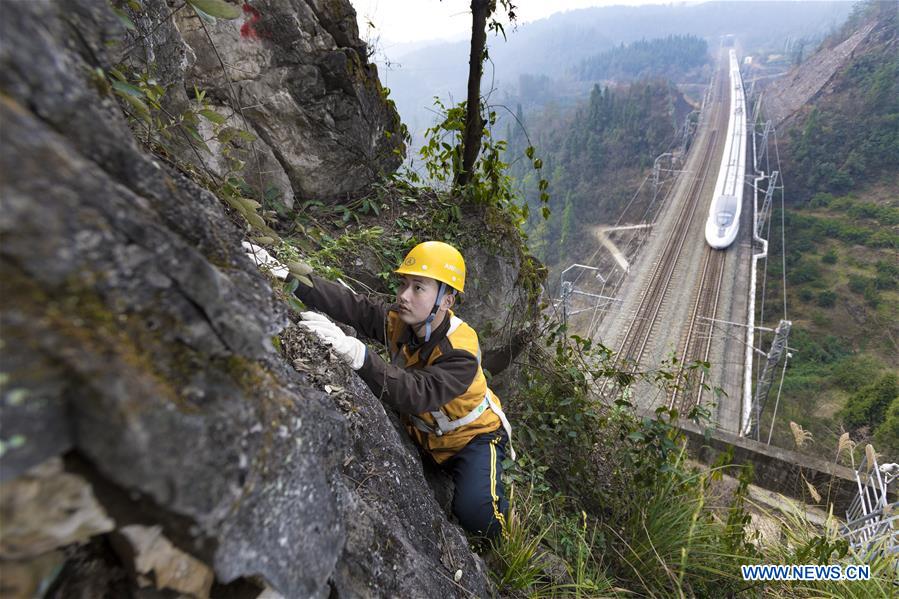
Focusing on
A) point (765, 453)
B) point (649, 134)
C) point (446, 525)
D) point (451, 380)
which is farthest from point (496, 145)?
point (649, 134)

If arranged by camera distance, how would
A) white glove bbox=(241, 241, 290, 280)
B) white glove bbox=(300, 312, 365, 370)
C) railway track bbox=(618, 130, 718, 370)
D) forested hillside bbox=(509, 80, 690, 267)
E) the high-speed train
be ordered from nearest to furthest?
white glove bbox=(241, 241, 290, 280)
white glove bbox=(300, 312, 365, 370)
railway track bbox=(618, 130, 718, 370)
the high-speed train
forested hillside bbox=(509, 80, 690, 267)

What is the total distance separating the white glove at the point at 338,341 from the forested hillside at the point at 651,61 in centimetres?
15121

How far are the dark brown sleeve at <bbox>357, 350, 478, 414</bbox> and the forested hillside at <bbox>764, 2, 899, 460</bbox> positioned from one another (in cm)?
1973

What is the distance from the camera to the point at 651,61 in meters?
144

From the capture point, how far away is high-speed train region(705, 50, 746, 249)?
3809cm

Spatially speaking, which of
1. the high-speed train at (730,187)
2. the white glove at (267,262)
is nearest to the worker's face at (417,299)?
the white glove at (267,262)

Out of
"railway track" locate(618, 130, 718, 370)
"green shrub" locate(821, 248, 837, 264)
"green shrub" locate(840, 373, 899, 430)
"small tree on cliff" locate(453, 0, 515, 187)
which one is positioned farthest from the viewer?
"green shrub" locate(821, 248, 837, 264)

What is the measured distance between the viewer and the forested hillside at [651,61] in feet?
445

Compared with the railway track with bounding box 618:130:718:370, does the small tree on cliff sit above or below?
above

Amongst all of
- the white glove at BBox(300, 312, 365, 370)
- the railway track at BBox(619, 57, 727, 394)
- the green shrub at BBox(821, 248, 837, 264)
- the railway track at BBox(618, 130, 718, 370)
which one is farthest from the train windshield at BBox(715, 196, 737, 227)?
the white glove at BBox(300, 312, 365, 370)

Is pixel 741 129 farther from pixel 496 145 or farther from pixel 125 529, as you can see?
pixel 125 529

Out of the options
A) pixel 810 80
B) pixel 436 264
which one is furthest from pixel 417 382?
pixel 810 80

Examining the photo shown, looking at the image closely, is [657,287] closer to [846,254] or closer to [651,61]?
[846,254]

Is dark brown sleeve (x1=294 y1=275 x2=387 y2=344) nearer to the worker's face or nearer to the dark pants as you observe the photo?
the worker's face
